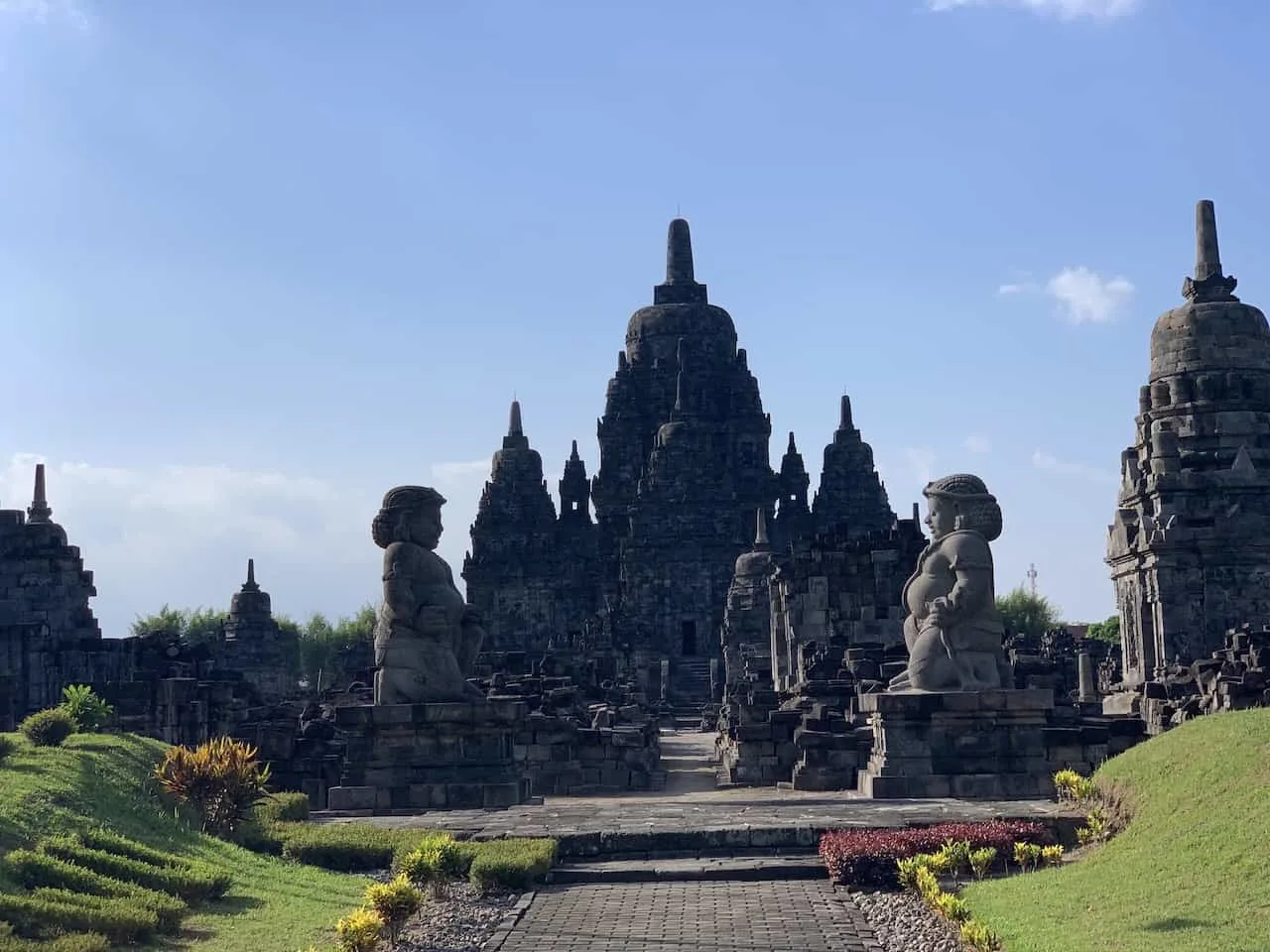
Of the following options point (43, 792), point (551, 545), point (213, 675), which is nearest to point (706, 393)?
point (551, 545)

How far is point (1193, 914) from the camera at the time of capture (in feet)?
34.2

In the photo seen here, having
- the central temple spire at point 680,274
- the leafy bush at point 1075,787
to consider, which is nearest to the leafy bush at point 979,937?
the leafy bush at point 1075,787

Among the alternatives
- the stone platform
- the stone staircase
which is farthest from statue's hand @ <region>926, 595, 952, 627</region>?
the stone staircase

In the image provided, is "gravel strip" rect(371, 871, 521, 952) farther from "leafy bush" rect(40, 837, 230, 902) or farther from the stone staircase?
the stone staircase

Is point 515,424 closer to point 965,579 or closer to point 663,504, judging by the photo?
point 663,504

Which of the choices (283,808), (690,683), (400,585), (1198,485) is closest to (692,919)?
A: (283,808)

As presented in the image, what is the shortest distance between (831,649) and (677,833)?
59.3ft

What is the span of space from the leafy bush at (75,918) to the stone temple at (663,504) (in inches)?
2348

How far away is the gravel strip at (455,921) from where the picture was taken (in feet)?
37.3

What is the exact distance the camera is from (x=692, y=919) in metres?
11.9

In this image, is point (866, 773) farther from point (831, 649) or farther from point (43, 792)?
point (831, 649)

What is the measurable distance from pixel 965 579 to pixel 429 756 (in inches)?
232

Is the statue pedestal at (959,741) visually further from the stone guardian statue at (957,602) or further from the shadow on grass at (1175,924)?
the shadow on grass at (1175,924)

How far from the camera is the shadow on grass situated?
10180 mm
